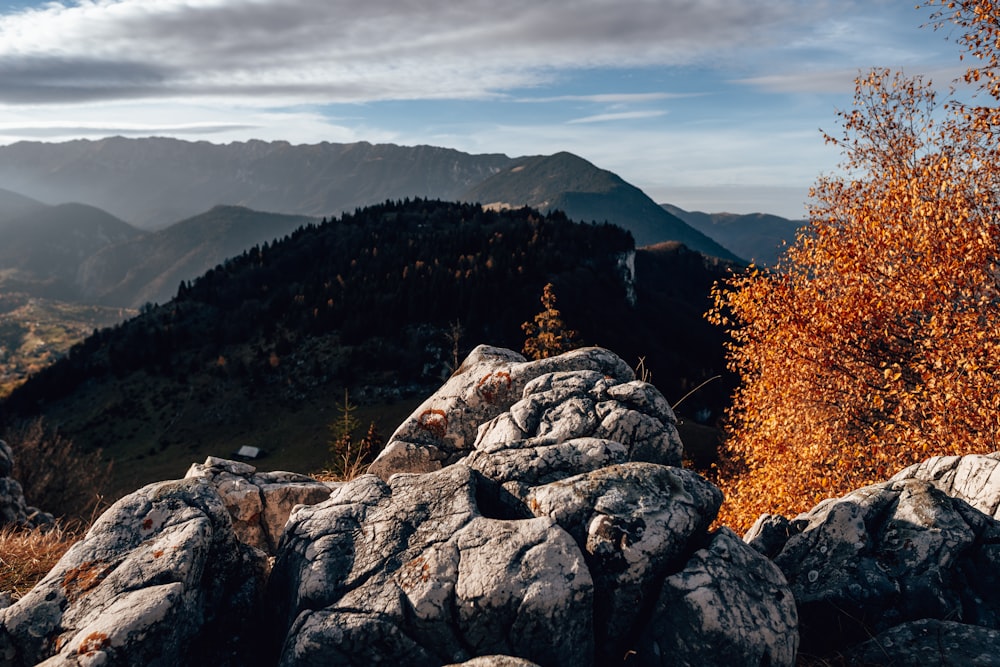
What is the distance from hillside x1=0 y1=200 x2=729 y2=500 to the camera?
88438 mm

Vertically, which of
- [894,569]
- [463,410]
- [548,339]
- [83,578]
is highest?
[463,410]

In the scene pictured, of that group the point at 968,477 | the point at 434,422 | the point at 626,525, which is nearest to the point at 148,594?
the point at 626,525

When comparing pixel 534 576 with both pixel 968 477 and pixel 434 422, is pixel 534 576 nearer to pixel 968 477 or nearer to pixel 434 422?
pixel 434 422

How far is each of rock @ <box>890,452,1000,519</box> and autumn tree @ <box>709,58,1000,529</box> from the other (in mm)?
6185

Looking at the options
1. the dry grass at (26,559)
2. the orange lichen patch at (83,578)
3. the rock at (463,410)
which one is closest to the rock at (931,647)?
the rock at (463,410)

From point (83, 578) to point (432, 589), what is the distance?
4.45 metres

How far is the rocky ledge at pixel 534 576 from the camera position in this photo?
645 cm

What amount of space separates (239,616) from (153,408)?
104710mm

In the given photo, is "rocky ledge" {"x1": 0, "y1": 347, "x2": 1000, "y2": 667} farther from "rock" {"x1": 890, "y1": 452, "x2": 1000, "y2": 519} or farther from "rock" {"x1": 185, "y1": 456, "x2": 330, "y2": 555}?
"rock" {"x1": 185, "y1": 456, "x2": 330, "y2": 555}

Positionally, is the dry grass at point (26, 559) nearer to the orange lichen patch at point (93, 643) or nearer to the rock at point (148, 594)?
the rock at point (148, 594)

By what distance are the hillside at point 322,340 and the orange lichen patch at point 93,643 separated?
55.1 meters

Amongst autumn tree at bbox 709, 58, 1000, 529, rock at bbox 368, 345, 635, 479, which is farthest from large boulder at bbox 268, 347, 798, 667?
autumn tree at bbox 709, 58, 1000, 529

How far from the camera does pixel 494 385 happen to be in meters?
12.0

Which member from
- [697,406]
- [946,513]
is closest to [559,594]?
[946,513]
